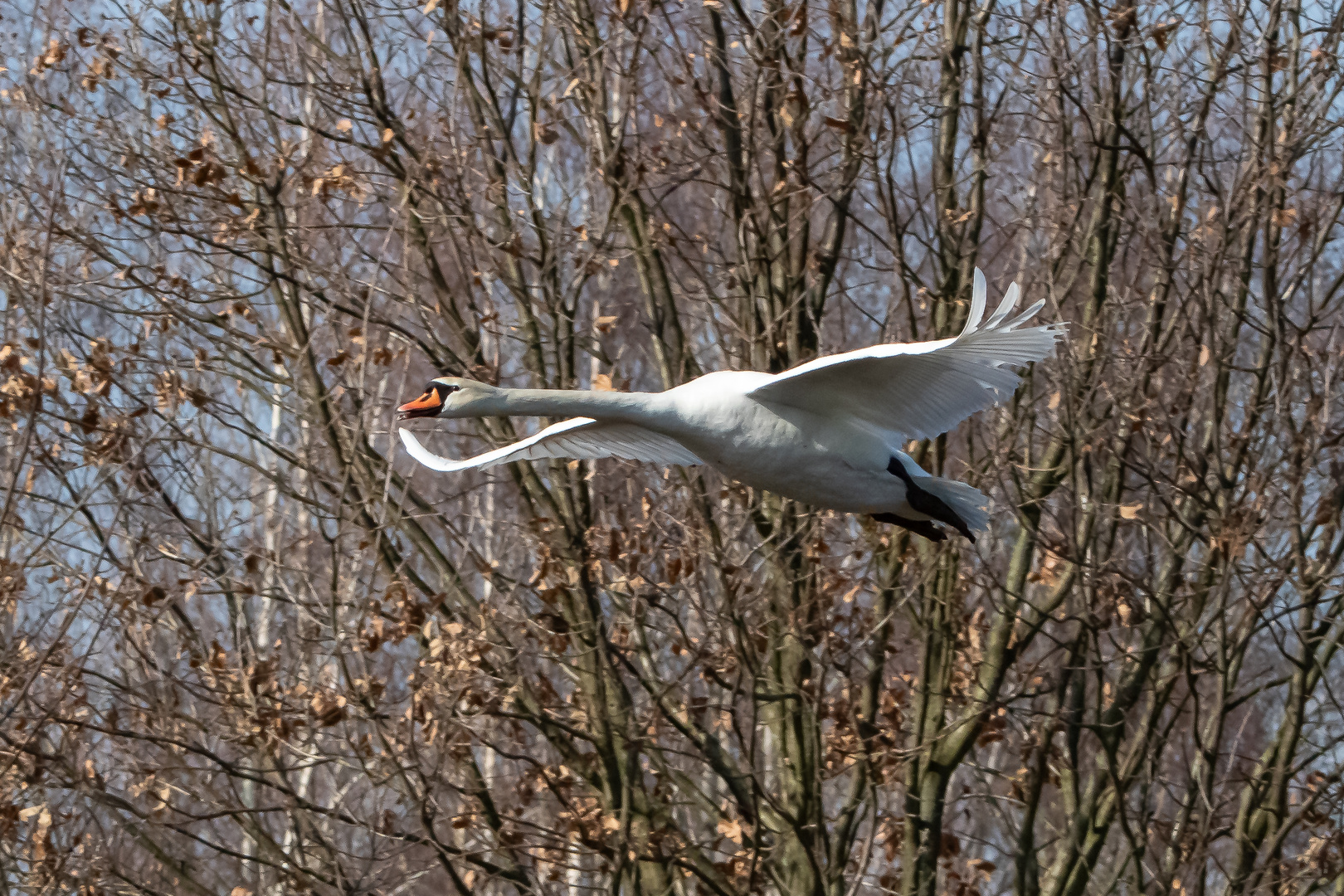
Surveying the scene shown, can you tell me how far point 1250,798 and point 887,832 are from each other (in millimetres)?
1818

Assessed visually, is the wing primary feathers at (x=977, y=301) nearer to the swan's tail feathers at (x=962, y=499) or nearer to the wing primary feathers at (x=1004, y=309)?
the wing primary feathers at (x=1004, y=309)

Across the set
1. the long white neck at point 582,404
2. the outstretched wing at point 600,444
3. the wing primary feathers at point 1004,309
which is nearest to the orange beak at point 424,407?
the long white neck at point 582,404

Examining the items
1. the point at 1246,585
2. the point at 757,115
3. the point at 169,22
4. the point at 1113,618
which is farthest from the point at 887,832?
the point at 169,22

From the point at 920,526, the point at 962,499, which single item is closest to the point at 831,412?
the point at 962,499

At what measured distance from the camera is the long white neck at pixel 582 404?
5273mm

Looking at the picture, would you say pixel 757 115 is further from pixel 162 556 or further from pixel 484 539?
pixel 484 539

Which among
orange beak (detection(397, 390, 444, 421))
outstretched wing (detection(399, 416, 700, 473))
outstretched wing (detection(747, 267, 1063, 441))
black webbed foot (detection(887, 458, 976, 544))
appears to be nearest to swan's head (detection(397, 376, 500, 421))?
orange beak (detection(397, 390, 444, 421))

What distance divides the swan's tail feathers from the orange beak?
1741 mm

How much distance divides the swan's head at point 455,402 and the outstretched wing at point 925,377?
2.95 ft

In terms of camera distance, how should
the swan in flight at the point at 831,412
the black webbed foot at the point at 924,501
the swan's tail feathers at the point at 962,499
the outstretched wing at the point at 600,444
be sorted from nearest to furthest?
the swan in flight at the point at 831,412, the black webbed foot at the point at 924,501, the swan's tail feathers at the point at 962,499, the outstretched wing at the point at 600,444

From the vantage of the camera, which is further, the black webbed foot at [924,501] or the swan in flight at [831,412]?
the black webbed foot at [924,501]

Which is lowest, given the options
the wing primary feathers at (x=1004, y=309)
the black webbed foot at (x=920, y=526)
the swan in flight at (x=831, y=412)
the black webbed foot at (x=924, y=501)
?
the black webbed foot at (x=920, y=526)

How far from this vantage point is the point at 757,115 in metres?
7.82

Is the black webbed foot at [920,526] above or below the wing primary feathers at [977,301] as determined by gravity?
below
